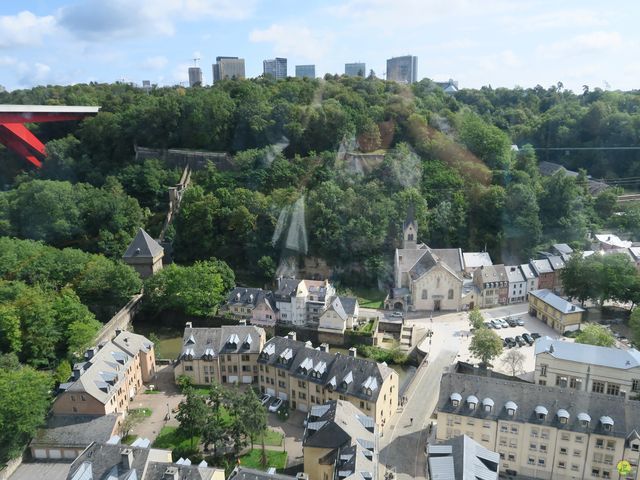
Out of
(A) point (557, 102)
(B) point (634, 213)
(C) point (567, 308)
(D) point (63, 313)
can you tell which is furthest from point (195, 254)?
(A) point (557, 102)

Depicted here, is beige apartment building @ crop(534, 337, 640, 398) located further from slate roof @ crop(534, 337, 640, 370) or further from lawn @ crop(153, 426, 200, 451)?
lawn @ crop(153, 426, 200, 451)

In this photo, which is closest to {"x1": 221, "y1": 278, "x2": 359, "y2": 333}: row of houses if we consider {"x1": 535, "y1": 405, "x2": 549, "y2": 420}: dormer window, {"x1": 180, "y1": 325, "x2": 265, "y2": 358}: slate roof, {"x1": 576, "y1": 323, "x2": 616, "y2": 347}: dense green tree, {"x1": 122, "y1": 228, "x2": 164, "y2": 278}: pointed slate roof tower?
{"x1": 180, "y1": 325, "x2": 265, "y2": 358}: slate roof

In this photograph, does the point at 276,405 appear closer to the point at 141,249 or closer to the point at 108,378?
the point at 108,378

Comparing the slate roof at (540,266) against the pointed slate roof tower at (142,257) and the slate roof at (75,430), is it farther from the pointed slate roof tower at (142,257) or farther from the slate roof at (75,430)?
the slate roof at (75,430)

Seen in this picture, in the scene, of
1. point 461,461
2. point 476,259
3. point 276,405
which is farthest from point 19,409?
point 476,259

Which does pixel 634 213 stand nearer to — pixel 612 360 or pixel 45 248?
pixel 612 360

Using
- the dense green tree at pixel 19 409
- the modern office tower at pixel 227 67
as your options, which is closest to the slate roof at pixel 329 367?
the dense green tree at pixel 19 409
